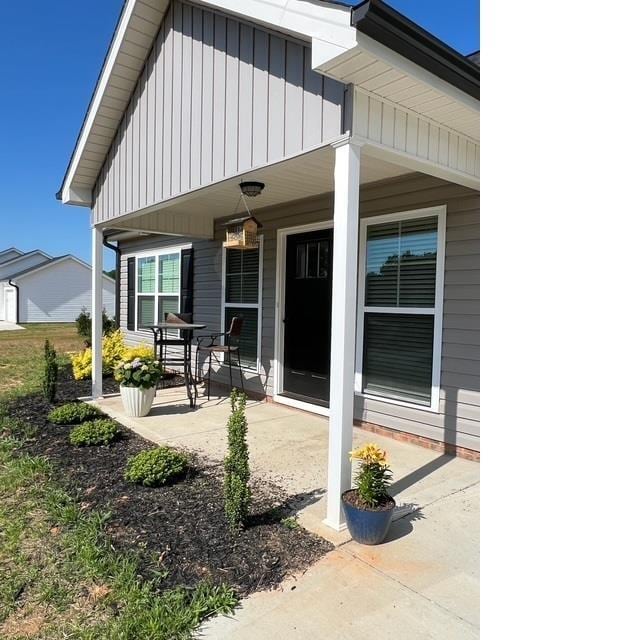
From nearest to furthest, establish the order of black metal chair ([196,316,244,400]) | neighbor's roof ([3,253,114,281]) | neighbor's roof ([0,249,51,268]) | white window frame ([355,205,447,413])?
white window frame ([355,205,447,413])
black metal chair ([196,316,244,400])
neighbor's roof ([3,253,114,281])
neighbor's roof ([0,249,51,268])

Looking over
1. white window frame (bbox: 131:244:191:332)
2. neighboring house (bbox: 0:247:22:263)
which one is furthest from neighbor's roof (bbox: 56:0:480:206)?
neighboring house (bbox: 0:247:22:263)

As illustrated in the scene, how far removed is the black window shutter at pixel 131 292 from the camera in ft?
31.2

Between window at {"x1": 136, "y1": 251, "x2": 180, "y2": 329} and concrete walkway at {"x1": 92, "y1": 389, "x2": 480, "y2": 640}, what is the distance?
4581 mm

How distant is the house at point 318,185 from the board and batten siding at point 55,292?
2474 cm

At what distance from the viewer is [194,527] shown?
A: 2654 mm

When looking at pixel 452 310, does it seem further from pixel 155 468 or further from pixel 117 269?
pixel 117 269

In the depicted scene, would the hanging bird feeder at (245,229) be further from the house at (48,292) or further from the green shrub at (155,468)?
the house at (48,292)

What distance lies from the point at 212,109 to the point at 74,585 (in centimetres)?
341

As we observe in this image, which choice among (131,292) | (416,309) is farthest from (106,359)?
(416,309)

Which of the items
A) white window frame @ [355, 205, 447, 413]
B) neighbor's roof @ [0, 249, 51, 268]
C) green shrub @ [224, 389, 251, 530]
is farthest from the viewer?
neighbor's roof @ [0, 249, 51, 268]

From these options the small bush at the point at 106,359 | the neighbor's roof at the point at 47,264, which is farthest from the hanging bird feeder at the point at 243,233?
the neighbor's roof at the point at 47,264

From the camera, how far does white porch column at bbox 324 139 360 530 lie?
2.59 m

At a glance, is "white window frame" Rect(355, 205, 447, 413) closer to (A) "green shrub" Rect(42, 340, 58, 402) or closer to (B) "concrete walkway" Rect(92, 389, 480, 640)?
(B) "concrete walkway" Rect(92, 389, 480, 640)
